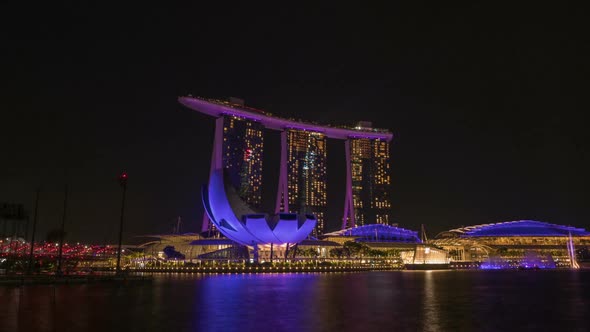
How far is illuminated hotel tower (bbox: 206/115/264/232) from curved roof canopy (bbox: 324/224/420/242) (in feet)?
71.3

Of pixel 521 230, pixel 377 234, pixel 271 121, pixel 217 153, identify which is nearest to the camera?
pixel 217 153

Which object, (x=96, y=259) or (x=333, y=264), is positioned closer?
(x=333, y=264)

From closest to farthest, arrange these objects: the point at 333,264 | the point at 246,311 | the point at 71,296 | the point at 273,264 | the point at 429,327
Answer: the point at 429,327
the point at 246,311
the point at 71,296
the point at 273,264
the point at 333,264

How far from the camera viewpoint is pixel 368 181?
442 ft

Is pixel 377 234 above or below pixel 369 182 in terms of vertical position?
below

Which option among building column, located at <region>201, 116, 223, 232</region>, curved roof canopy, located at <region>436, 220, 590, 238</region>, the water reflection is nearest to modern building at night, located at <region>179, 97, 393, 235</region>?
building column, located at <region>201, 116, 223, 232</region>

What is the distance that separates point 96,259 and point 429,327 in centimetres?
7861

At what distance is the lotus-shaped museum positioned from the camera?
216 feet

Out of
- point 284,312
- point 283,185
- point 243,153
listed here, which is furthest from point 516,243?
point 284,312

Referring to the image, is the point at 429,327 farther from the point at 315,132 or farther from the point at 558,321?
the point at 315,132

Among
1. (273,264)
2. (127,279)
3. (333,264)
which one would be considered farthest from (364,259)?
(127,279)

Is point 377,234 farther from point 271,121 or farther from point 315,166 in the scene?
point 271,121

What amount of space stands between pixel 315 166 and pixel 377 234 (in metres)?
31.6

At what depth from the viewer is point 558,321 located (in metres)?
17.9
